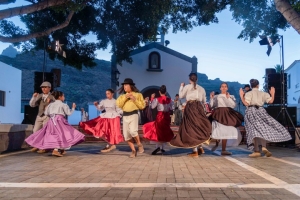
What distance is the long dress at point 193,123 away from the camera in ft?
27.7

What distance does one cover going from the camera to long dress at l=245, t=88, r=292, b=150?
27.5 feet

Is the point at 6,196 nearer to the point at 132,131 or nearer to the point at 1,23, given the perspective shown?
the point at 132,131

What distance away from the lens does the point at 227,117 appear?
29.0 ft

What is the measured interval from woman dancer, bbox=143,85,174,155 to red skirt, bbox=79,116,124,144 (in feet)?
2.61

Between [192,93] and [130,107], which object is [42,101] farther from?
[192,93]

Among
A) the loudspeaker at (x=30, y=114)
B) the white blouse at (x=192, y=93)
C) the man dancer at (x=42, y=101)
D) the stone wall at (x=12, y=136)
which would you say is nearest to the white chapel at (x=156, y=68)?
the loudspeaker at (x=30, y=114)

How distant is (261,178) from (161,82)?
895 inches

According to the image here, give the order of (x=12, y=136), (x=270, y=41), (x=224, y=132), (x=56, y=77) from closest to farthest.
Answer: (x=224, y=132) < (x=12, y=136) < (x=270, y=41) < (x=56, y=77)

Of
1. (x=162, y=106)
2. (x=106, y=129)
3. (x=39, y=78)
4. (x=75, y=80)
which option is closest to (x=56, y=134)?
(x=106, y=129)

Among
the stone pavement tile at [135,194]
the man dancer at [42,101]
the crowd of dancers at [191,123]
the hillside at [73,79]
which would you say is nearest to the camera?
the stone pavement tile at [135,194]

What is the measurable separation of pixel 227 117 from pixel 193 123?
92 centimetres

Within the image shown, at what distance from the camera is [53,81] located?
566 inches

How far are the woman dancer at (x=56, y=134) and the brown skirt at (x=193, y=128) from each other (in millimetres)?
2446

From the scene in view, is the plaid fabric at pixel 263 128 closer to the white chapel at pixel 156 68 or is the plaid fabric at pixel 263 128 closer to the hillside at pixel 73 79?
the white chapel at pixel 156 68
